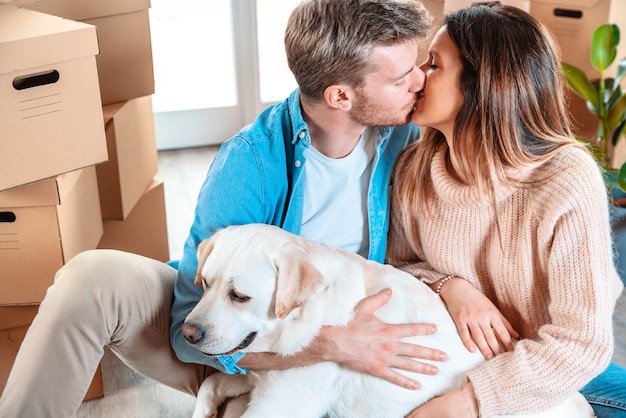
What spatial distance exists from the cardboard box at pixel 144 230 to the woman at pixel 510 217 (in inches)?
48.1

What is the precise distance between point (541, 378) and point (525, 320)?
187 millimetres

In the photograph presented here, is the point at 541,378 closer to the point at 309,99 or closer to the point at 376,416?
the point at 376,416

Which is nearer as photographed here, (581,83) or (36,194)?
(36,194)

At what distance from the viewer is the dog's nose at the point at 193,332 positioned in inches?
56.6

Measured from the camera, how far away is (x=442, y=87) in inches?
65.2

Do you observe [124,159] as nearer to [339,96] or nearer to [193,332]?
[339,96]

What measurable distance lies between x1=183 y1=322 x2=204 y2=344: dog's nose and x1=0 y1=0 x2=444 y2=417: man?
162 mm

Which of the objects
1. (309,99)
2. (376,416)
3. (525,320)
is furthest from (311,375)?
(309,99)

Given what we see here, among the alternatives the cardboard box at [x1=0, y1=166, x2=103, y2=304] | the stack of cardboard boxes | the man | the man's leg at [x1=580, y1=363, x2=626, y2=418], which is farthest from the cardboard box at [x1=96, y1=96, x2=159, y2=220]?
the man's leg at [x1=580, y1=363, x2=626, y2=418]

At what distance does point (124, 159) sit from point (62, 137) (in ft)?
1.86

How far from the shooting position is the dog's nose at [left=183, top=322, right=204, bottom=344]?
1.44 m

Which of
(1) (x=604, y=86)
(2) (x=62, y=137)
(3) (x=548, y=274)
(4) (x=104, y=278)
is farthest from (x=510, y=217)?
(1) (x=604, y=86)

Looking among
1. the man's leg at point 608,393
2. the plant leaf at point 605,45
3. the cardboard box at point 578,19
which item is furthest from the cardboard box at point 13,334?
the cardboard box at point 578,19

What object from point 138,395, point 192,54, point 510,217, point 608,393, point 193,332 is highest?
point 510,217
